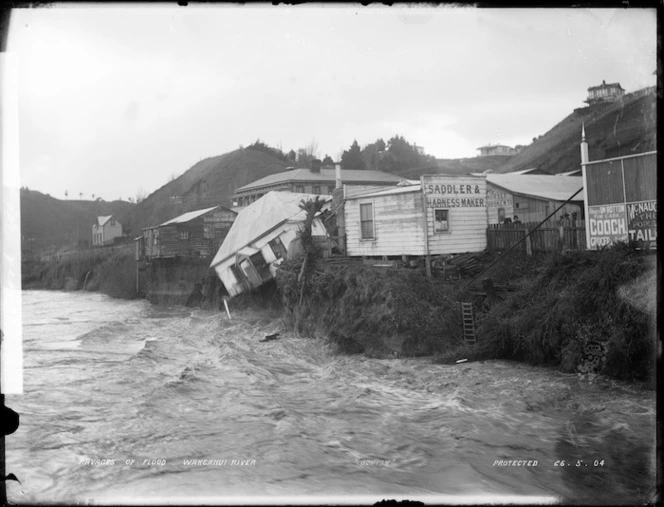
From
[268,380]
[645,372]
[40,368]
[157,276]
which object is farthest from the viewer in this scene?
[157,276]

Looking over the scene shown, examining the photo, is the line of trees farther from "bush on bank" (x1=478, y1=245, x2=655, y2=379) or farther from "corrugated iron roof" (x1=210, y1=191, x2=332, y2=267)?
"bush on bank" (x1=478, y1=245, x2=655, y2=379)

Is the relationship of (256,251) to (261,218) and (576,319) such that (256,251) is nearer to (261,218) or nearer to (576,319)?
(261,218)

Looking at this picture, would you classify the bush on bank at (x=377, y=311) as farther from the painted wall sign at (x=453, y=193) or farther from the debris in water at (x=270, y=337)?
the painted wall sign at (x=453, y=193)

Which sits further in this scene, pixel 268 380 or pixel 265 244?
pixel 265 244

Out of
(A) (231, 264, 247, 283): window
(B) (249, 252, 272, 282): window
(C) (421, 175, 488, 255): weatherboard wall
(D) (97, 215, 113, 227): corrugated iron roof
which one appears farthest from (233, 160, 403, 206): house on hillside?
(C) (421, 175, 488, 255): weatherboard wall

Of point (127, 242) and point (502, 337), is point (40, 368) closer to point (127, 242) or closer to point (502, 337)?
point (502, 337)

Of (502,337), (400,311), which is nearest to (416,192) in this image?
(400,311)
